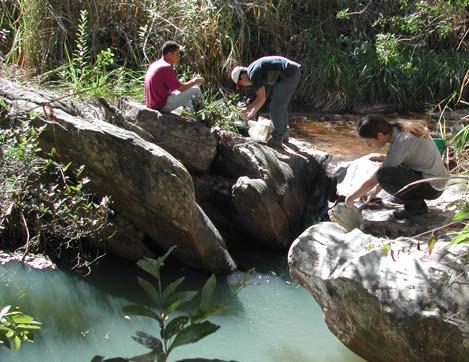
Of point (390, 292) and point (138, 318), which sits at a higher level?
point (390, 292)

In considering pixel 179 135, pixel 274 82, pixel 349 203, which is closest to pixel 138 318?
pixel 349 203

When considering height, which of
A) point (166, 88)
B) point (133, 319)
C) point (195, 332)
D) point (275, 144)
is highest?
point (166, 88)

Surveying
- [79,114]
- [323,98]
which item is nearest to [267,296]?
[79,114]

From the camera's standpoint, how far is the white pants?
21.4 feet

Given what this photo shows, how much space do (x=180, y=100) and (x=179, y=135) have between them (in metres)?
0.37

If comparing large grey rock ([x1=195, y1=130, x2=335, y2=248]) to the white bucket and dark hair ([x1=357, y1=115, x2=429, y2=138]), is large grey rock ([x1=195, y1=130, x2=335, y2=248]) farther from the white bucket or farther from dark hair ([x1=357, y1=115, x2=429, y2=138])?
dark hair ([x1=357, y1=115, x2=429, y2=138])

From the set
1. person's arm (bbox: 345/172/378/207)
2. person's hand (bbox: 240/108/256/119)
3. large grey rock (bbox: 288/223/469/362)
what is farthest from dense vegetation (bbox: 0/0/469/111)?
large grey rock (bbox: 288/223/469/362)

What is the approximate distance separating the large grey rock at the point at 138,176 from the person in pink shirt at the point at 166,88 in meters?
0.95

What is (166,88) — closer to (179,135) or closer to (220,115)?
(179,135)

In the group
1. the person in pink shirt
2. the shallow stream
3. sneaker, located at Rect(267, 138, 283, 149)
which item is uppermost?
the person in pink shirt

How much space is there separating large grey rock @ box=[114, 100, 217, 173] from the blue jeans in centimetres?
72

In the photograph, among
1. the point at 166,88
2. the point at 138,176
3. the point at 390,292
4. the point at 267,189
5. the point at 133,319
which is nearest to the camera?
the point at 390,292

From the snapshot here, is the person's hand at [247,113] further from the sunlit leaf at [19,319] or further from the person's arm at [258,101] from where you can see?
the sunlit leaf at [19,319]

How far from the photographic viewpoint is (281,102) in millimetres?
6750
